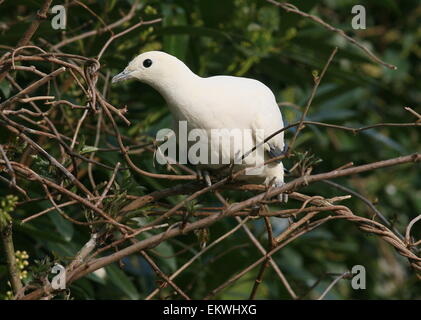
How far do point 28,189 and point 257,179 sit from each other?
92 centimetres

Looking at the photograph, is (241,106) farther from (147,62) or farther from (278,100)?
(278,100)

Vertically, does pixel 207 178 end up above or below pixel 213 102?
below

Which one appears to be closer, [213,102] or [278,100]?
[213,102]

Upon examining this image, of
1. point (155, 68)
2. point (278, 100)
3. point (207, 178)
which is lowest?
point (207, 178)

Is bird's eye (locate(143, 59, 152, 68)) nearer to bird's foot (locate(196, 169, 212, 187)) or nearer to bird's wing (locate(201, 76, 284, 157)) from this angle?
bird's wing (locate(201, 76, 284, 157))

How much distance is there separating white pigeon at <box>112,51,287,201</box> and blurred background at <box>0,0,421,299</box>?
0.21 meters

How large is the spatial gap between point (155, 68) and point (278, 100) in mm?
1528

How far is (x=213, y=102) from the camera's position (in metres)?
2.63

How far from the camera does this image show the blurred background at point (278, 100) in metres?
3.31

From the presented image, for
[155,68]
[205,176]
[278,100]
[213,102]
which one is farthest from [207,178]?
[278,100]

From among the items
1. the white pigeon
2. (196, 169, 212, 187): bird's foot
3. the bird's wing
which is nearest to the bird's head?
the white pigeon

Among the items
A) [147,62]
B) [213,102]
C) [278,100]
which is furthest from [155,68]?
[278,100]

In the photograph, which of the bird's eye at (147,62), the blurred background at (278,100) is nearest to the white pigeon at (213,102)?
the bird's eye at (147,62)
